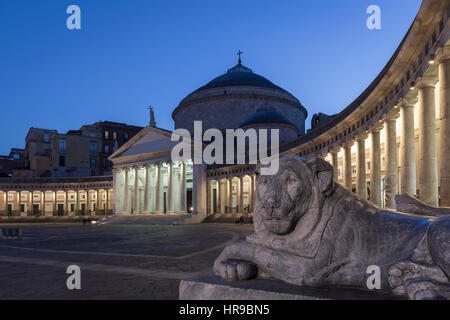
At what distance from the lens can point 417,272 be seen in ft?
11.3

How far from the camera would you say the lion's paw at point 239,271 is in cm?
429

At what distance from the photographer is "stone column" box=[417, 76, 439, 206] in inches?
570

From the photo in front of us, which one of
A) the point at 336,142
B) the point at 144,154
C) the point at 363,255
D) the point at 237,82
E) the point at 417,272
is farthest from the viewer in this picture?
the point at 237,82

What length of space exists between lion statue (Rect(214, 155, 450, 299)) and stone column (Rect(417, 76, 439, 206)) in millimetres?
11992

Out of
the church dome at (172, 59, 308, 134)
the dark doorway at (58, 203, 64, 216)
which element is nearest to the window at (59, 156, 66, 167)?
the dark doorway at (58, 203, 64, 216)

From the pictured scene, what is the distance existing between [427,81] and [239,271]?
1403 centimetres

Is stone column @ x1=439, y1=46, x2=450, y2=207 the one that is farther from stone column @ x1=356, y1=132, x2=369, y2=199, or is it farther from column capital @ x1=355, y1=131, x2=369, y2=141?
stone column @ x1=356, y1=132, x2=369, y2=199

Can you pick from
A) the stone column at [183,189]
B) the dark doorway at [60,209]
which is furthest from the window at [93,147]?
the stone column at [183,189]

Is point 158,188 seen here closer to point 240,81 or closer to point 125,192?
point 125,192

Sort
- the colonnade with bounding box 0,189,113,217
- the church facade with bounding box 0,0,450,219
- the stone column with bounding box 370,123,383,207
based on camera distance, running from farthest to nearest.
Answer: the colonnade with bounding box 0,189,113,217 → the stone column with bounding box 370,123,383,207 → the church facade with bounding box 0,0,450,219

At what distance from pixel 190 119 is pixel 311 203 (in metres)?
71.0

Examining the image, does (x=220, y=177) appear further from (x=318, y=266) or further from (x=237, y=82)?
(x=318, y=266)
